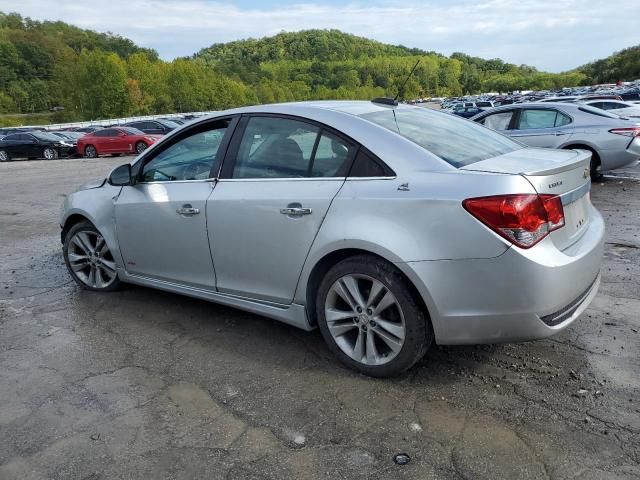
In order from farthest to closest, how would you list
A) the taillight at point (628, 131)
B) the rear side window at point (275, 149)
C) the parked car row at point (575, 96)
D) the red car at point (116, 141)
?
the parked car row at point (575, 96)
the red car at point (116, 141)
the taillight at point (628, 131)
the rear side window at point (275, 149)

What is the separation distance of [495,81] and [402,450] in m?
183

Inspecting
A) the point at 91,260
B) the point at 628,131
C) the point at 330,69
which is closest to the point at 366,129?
the point at 91,260

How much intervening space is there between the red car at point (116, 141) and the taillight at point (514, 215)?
23384 mm

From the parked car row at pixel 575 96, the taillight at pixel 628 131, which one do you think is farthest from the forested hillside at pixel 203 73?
the taillight at pixel 628 131

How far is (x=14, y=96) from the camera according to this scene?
103m

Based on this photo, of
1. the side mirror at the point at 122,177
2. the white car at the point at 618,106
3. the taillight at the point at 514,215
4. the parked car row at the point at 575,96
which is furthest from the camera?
the parked car row at the point at 575,96

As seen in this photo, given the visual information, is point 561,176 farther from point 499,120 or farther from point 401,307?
point 499,120

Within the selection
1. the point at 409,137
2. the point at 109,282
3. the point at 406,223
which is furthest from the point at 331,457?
the point at 109,282

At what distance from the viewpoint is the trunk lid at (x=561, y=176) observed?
289 cm

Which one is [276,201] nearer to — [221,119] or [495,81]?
[221,119]

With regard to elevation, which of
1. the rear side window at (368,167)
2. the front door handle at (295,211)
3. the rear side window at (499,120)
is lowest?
the rear side window at (499,120)

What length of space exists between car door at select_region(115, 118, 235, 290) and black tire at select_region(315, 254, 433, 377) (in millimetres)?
1189

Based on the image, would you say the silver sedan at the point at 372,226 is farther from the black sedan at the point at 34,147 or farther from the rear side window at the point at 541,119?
the black sedan at the point at 34,147

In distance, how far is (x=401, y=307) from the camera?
9.89 feet
